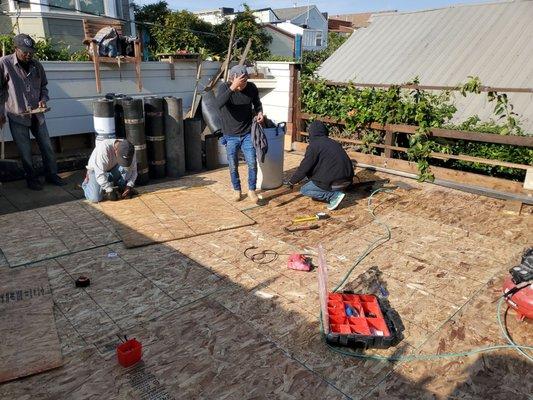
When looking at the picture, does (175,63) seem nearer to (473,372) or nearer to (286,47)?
(473,372)

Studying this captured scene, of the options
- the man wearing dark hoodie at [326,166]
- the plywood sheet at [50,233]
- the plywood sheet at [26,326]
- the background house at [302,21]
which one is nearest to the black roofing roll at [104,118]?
the plywood sheet at [50,233]

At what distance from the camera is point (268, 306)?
3.57 m

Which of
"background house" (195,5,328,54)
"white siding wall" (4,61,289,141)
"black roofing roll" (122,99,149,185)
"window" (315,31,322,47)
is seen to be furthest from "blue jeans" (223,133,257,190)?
"window" (315,31,322,47)

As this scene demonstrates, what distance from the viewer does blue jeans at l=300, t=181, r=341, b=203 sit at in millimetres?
5953

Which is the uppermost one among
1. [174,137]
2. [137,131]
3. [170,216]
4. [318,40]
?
[318,40]

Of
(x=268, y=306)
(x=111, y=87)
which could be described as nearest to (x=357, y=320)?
(x=268, y=306)

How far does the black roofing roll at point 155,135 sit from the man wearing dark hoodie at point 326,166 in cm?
270

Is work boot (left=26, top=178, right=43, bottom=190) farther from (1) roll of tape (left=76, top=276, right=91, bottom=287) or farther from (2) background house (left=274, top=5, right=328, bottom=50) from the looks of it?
(2) background house (left=274, top=5, right=328, bottom=50)

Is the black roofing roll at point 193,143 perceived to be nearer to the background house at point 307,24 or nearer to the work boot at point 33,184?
the work boot at point 33,184

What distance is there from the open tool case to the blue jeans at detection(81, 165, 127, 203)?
4.01 m

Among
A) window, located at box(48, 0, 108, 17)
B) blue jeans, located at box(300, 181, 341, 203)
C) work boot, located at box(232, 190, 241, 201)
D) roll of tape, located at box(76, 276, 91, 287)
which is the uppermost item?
window, located at box(48, 0, 108, 17)

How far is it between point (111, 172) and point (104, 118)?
1.04m

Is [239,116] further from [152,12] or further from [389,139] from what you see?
[152,12]

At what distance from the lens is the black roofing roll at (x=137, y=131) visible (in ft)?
21.4
